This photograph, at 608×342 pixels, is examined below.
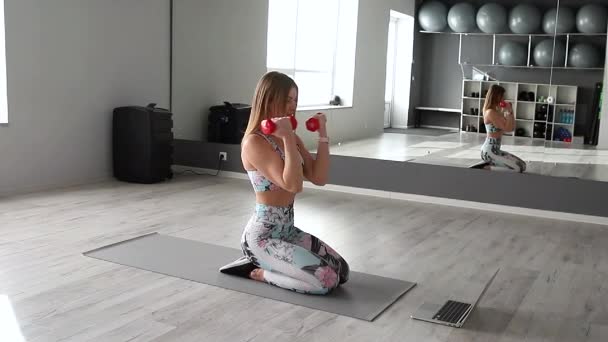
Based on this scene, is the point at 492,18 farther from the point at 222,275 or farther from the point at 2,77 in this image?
the point at 2,77

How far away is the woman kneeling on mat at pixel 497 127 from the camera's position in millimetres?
5637

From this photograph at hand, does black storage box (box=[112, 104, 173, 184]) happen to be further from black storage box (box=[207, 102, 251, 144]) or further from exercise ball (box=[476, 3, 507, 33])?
exercise ball (box=[476, 3, 507, 33])

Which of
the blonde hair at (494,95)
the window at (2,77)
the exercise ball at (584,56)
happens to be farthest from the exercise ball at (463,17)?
the window at (2,77)

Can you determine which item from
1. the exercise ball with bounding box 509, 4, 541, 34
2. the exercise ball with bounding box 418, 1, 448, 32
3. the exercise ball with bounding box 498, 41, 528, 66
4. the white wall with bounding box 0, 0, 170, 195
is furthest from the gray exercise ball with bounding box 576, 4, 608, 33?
the white wall with bounding box 0, 0, 170, 195

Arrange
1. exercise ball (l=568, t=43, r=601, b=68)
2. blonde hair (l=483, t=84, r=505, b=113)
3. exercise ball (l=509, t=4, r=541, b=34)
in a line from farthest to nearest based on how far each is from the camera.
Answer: blonde hair (l=483, t=84, r=505, b=113) → exercise ball (l=509, t=4, r=541, b=34) → exercise ball (l=568, t=43, r=601, b=68)

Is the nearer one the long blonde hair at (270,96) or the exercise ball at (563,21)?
the long blonde hair at (270,96)

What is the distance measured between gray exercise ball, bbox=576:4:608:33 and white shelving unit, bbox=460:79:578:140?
0.48 m

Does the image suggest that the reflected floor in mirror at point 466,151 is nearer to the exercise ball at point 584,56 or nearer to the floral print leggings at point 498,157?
the floral print leggings at point 498,157

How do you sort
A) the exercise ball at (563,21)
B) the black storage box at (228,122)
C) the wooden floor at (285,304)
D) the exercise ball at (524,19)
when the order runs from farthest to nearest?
the black storage box at (228,122) → the exercise ball at (524,19) → the exercise ball at (563,21) → the wooden floor at (285,304)

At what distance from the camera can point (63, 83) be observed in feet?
19.9

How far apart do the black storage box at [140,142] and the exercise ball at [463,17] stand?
2.94 m

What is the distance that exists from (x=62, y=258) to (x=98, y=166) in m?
2.86

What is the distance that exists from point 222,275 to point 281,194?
645 millimetres

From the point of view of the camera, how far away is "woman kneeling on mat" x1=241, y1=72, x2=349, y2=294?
321 centimetres
